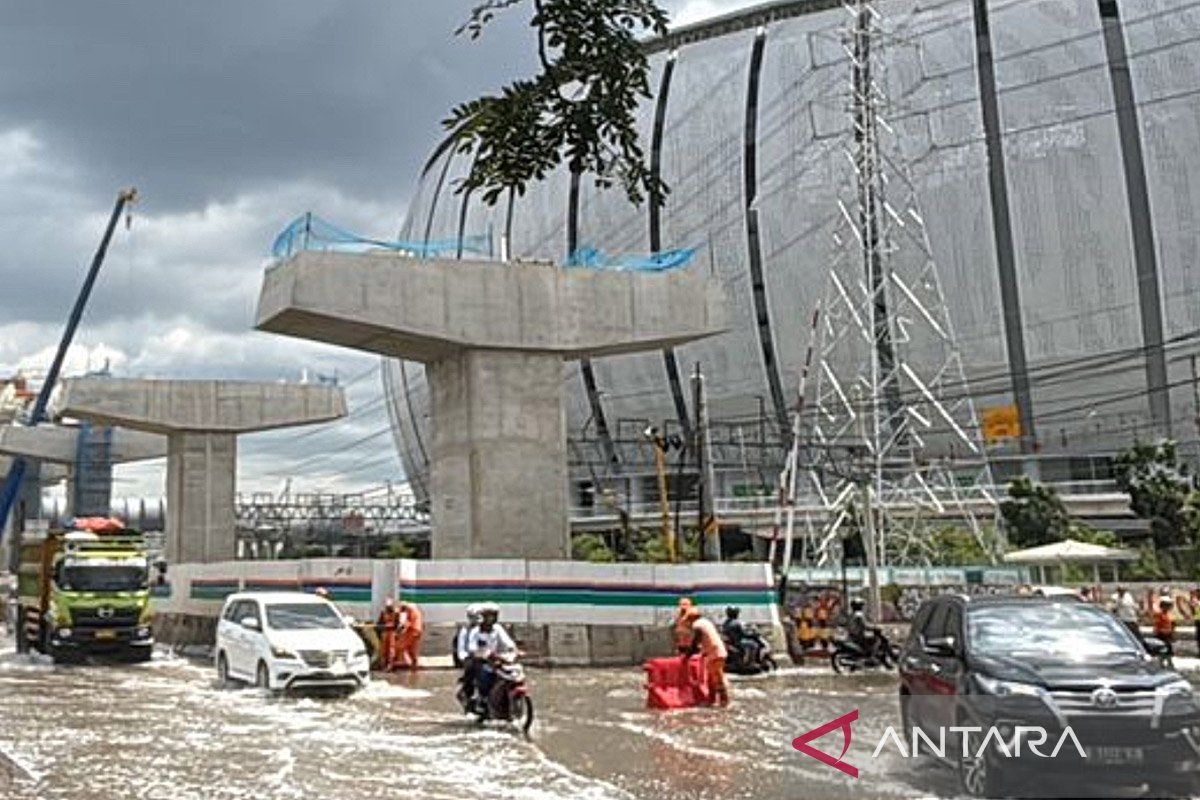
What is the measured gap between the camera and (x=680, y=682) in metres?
18.1

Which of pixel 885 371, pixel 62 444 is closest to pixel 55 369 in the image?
pixel 62 444

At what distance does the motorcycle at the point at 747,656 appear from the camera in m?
23.3

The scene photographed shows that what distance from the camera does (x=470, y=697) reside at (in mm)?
16141

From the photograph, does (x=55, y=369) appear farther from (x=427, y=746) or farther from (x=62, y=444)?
(x=427, y=746)

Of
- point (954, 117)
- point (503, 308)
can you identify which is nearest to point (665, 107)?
point (954, 117)

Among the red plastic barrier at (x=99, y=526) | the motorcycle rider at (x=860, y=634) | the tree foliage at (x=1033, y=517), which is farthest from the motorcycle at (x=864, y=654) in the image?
the tree foliage at (x=1033, y=517)

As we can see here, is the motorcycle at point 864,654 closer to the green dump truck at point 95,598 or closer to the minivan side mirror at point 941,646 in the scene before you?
the minivan side mirror at point 941,646

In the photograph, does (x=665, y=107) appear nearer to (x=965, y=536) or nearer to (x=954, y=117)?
(x=954, y=117)

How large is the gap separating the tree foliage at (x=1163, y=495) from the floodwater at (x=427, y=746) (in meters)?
30.4

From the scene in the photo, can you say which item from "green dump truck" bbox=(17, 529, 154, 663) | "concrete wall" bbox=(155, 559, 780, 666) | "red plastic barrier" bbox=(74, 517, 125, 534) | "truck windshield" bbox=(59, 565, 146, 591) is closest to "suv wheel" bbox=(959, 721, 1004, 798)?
"concrete wall" bbox=(155, 559, 780, 666)

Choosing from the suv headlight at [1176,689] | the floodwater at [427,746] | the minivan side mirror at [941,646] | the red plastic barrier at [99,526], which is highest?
the red plastic barrier at [99,526]

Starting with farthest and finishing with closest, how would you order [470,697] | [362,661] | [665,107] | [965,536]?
1. [665,107]
2. [965,536]
3. [362,661]
4. [470,697]

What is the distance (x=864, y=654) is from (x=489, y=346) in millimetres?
9006

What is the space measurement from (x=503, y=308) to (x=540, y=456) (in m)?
2.95
